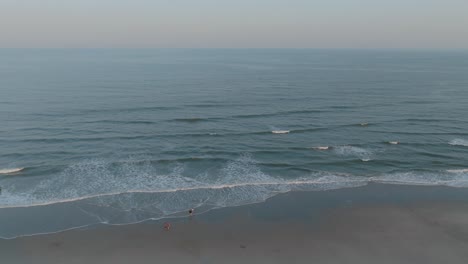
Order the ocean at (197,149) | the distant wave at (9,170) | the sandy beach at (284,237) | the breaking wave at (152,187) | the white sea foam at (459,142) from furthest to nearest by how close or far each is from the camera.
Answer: the white sea foam at (459,142) < the distant wave at (9,170) < the ocean at (197,149) < the breaking wave at (152,187) < the sandy beach at (284,237)

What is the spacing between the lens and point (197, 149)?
147 ft

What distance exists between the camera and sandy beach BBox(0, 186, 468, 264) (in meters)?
25.0

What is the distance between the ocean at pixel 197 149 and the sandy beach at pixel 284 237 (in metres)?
2.33

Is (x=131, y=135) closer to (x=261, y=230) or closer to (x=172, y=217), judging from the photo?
(x=172, y=217)

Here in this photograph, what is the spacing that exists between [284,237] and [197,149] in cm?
2009

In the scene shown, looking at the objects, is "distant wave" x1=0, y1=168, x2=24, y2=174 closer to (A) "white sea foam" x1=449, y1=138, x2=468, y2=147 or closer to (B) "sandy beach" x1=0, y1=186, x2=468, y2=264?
(B) "sandy beach" x1=0, y1=186, x2=468, y2=264

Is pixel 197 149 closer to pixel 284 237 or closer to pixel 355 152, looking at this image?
pixel 355 152

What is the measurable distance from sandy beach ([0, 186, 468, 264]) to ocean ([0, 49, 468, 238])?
7.65 feet

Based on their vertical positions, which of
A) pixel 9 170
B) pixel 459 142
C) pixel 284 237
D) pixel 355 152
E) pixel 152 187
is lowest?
pixel 284 237

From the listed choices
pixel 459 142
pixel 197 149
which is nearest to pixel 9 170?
pixel 197 149

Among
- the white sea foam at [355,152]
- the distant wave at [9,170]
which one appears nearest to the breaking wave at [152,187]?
the distant wave at [9,170]

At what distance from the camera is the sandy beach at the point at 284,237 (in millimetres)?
25000

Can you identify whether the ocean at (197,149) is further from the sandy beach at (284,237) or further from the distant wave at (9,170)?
the sandy beach at (284,237)

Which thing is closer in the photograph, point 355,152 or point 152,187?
→ point 152,187
